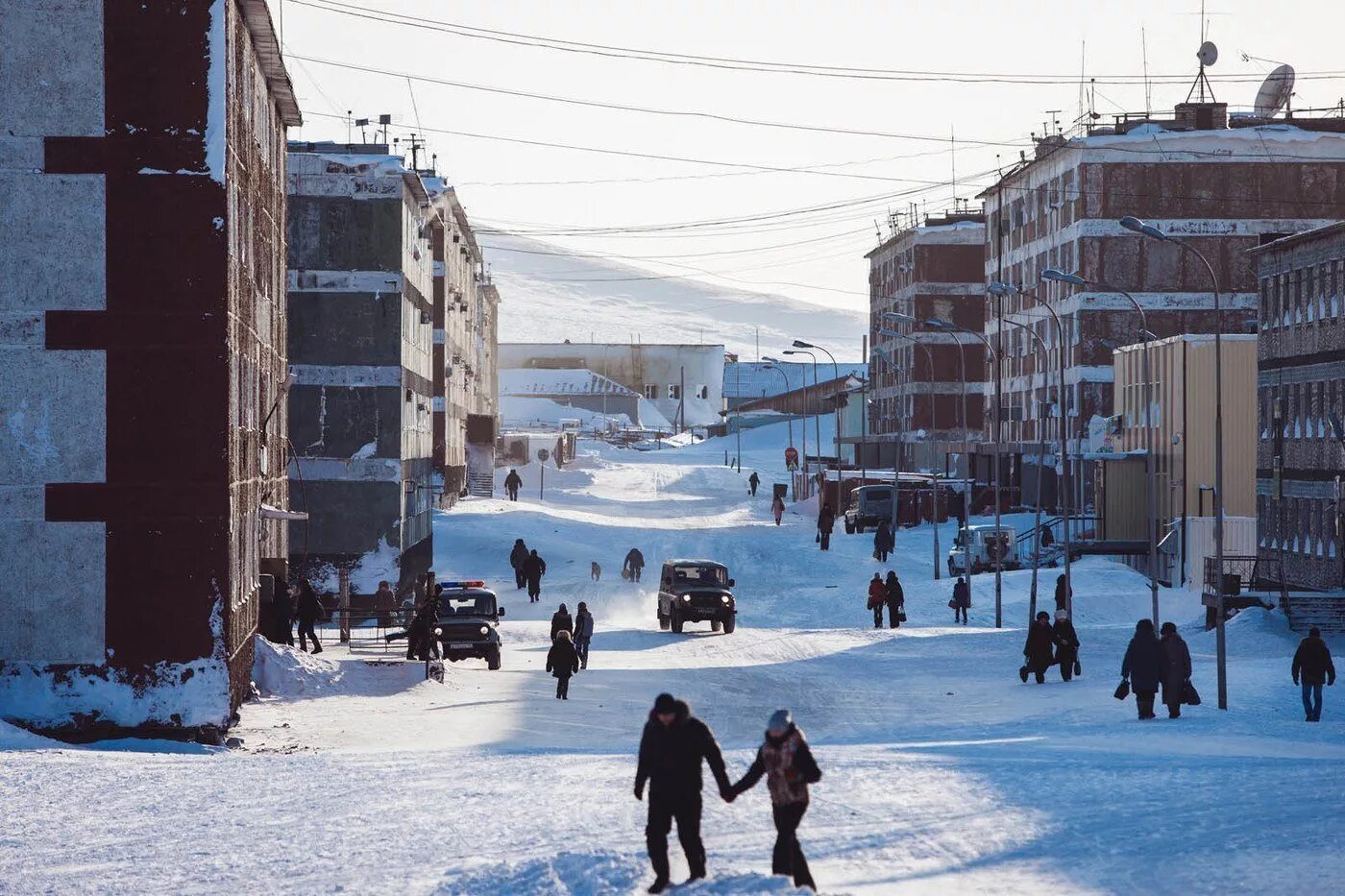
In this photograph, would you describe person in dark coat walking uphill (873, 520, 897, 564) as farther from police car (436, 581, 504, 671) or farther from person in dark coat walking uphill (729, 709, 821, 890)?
person in dark coat walking uphill (729, 709, 821, 890)

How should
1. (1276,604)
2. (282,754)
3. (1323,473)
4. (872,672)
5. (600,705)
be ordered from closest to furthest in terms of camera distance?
(282,754), (600,705), (872,672), (1276,604), (1323,473)

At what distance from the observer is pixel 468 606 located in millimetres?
37562

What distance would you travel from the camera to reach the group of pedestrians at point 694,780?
1320cm

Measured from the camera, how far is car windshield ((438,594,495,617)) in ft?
123

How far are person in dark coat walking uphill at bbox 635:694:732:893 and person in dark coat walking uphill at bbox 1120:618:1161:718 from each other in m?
15.3

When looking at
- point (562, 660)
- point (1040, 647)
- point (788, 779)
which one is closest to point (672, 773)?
point (788, 779)

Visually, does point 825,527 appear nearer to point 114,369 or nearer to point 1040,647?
point 1040,647

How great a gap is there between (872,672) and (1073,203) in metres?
47.4

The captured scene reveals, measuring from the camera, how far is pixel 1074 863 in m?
15.8

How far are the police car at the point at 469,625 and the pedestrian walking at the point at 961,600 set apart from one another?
631 inches

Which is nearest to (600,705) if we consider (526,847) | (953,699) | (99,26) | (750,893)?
(953,699)

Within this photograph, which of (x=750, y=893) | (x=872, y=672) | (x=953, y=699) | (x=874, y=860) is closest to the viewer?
(x=750, y=893)

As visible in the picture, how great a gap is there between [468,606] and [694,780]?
24529mm

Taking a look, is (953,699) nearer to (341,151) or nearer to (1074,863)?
(1074,863)
